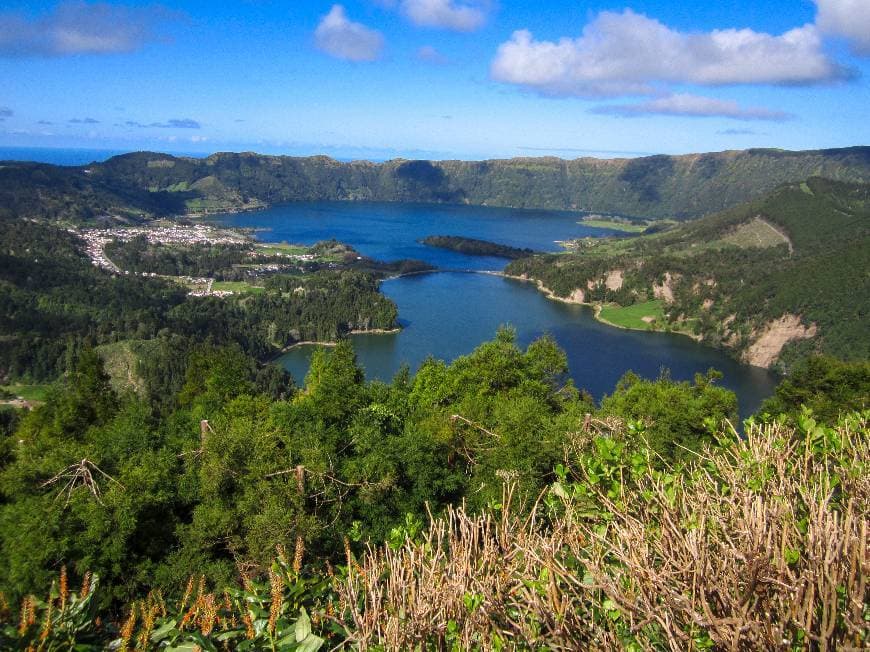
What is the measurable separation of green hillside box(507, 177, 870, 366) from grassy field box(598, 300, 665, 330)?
690 millimetres

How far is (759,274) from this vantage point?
86.6 metres

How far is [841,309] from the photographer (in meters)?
67.1

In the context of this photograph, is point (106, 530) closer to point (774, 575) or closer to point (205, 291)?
point (774, 575)

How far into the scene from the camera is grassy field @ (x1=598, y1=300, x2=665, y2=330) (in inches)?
3105

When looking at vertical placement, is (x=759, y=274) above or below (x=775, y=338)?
above

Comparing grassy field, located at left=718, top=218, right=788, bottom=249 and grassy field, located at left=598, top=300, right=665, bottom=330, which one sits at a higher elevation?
grassy field, located at left=718, top=218, right=788, bottom=249

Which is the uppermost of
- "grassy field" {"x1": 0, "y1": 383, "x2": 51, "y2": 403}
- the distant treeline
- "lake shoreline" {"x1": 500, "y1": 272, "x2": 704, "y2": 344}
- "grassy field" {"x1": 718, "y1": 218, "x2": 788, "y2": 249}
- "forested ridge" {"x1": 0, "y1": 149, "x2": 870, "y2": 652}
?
"forested ridge" {"x1": 0, "y1": 149, "x2": 870, "y2": 652}

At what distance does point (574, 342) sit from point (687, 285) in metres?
35.8

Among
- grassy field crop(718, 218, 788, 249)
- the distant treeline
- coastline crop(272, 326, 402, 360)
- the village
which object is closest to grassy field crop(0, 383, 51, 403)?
coastline crop(272, 326, 402, 360)

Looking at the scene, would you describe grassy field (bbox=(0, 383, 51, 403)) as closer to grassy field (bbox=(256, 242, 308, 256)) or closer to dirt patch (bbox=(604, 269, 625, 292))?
grassy field (bbox=(256, 242, 308, 256))

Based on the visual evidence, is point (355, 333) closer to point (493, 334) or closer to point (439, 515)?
point (493, 334)

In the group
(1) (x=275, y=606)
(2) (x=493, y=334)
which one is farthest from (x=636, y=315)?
(1) (x=275, y=606)

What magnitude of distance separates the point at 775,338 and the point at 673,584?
79104 millimetres

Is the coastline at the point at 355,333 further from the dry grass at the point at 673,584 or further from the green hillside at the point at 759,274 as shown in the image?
the dry grass at the point at 673,584
